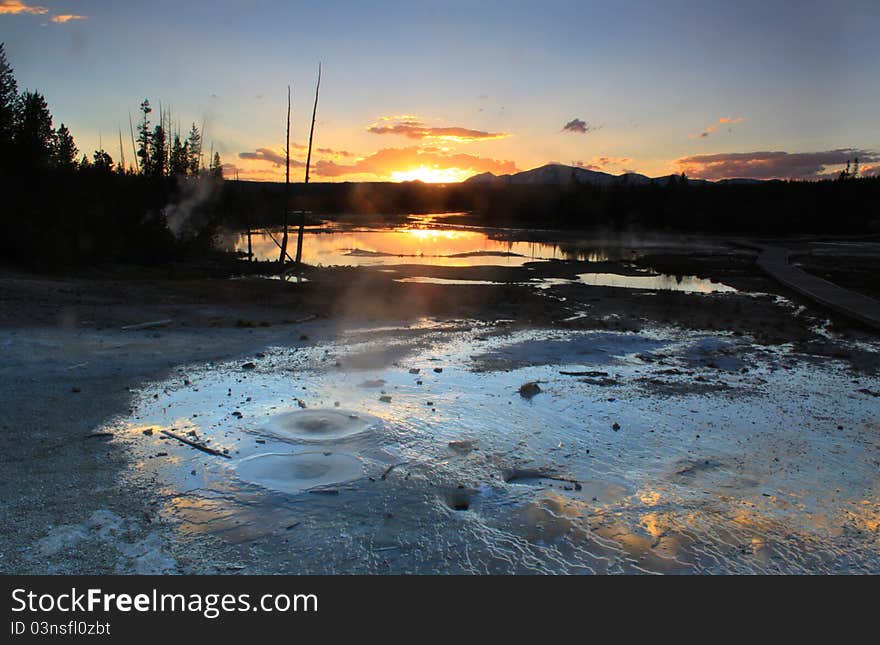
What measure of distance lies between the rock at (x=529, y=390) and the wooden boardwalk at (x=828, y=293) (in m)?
9.37

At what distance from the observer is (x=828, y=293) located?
57.9 feet

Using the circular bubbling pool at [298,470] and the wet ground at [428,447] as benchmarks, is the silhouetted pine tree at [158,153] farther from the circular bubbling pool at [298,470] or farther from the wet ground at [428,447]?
the circular bubbling pool at [298,470]

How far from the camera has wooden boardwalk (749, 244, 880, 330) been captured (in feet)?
46.2

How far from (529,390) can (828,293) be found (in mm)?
14314

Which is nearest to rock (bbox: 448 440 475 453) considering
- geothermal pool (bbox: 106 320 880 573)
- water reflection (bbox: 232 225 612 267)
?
geothermal pool (bbox: 106 320 880 573)

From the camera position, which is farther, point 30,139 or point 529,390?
point 30,139

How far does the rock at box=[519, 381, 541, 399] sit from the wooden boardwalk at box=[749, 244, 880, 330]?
369 inches

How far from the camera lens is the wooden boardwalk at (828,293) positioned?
1409 centimetres

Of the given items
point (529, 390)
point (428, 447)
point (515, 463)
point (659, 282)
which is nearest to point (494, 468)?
point (515, 463)

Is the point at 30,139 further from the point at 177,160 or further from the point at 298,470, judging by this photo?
the point at 177,160

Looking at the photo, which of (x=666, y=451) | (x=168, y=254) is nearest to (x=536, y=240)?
(x=168, y=254)

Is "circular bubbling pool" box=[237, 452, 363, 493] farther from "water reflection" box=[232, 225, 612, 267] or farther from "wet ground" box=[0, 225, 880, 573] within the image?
"water reflection" box=[232, 225, 612, 267]

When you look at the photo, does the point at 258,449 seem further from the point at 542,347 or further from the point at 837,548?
the point at 542,347

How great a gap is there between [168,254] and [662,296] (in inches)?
757
